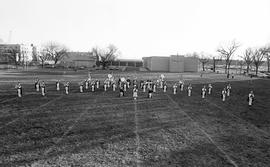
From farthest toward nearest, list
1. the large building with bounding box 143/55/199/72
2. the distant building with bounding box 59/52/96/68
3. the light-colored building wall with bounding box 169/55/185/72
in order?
the distant building with bounding box 59/52/96/68 → the large building with bounding box 143/55/199/72 → the light-colored building wall with bounding box 169/55/185/72

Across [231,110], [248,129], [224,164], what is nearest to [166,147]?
[224,164]

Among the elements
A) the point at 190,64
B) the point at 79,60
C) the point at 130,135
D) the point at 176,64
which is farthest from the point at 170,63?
the point at 130,135

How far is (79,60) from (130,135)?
280 feet

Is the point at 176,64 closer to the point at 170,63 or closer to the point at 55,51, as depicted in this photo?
the point at 170,63

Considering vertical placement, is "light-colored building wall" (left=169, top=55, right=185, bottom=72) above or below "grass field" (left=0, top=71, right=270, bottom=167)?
above

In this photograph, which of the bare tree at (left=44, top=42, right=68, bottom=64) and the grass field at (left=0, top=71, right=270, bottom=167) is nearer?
the grass field at (left=0, top=71, right=270, bottom=167)

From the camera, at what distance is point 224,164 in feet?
27.9

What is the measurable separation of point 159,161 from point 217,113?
33.7 ft

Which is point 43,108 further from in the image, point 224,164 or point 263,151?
point 263,151

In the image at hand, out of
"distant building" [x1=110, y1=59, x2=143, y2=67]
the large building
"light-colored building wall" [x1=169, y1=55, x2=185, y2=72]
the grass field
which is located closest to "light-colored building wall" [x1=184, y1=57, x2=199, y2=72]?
the large building

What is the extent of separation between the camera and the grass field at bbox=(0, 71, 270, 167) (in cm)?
873

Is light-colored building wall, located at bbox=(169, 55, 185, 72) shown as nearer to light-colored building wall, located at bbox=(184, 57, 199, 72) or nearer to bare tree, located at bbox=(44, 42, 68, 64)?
light-colored building wall, located at bbox=(184, 57, 199, 72)

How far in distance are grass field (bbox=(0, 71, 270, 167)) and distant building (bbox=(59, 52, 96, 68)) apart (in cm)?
7524

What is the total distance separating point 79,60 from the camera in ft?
304
